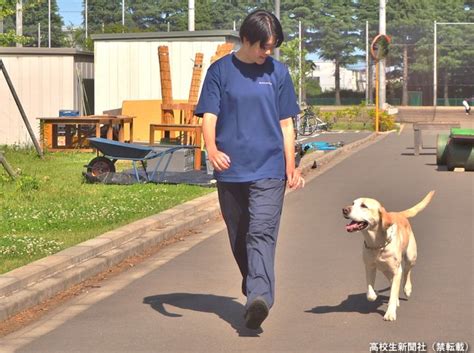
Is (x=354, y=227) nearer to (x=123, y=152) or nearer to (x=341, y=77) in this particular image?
(x=123, y=152)

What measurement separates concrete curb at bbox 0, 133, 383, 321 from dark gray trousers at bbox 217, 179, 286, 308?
1.75m

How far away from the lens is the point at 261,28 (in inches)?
302

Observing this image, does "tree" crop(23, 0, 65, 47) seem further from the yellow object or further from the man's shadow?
the man's shadow

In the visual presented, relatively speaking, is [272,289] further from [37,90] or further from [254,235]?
[37,90]

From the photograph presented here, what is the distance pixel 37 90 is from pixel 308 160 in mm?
8716

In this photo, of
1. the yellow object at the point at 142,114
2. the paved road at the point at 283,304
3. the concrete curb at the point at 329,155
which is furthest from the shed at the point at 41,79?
the paved road at the point at 283,304

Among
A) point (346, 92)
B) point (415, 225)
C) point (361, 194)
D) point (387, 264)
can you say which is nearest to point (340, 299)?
point (387, 264)

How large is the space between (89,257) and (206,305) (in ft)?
7.28

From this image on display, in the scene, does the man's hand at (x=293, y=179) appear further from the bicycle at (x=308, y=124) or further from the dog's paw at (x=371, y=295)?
the bicycle at (x=308, y=124)

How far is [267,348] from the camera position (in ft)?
24.4

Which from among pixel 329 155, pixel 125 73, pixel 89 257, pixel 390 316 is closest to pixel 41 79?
pixel 125 73

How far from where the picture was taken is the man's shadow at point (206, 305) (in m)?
8.44

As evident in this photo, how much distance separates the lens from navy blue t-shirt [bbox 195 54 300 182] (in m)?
7.81

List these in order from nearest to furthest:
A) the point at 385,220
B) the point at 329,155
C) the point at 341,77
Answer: the point at 385,220 < the point at 329,155 < the point at 341,77
